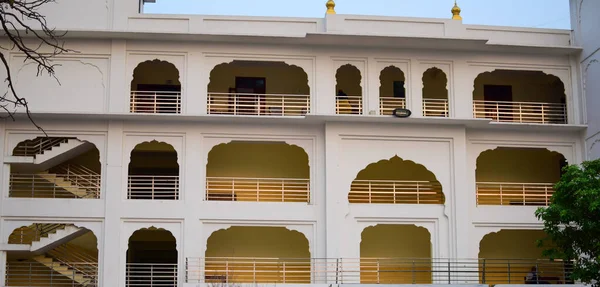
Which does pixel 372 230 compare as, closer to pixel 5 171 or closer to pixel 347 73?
pixel 347 73

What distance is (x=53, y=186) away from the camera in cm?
2388

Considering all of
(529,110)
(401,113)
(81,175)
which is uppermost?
(529,110)

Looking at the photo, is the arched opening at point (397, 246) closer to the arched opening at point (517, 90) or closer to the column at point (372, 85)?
the column at point (372, 85)

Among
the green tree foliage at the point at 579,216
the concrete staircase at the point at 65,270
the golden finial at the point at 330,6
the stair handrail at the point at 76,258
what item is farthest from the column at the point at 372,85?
the concrete staircase at the point at 65,270

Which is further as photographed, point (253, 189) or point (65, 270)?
point (253, 189)

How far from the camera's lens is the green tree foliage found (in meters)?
19.3

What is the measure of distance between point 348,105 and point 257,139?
10.7 feet

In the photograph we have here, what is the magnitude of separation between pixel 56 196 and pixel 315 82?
321 inches

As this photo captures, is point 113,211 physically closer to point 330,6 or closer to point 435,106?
point 330,6

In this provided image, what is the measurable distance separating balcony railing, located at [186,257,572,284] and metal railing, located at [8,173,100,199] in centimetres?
366

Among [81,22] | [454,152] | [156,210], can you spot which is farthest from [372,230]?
[81,22]

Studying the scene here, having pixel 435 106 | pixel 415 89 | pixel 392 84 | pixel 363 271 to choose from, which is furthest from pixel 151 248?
pixel 435 106

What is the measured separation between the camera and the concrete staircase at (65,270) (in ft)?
76.7

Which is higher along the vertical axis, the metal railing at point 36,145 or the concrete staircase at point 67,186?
the metal railing at point 36,145
